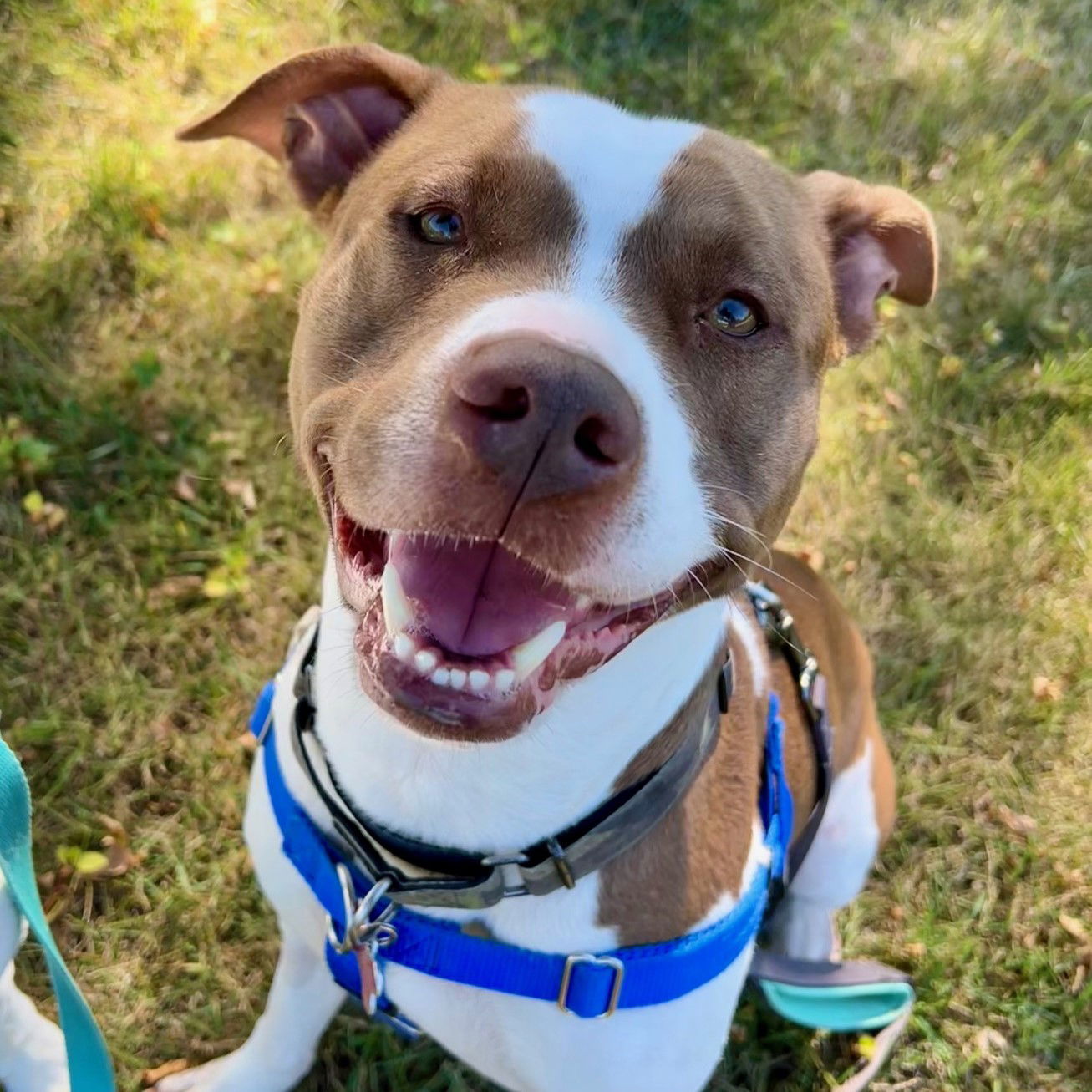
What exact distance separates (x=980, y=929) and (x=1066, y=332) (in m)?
2.68

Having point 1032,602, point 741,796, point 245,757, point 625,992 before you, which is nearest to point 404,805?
point 625,992

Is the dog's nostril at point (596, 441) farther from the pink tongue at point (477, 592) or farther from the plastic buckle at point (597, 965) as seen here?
the plastic buckle at point (597, 965)

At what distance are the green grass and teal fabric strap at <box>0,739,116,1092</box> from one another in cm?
117

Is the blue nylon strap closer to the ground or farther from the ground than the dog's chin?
closer to the ground

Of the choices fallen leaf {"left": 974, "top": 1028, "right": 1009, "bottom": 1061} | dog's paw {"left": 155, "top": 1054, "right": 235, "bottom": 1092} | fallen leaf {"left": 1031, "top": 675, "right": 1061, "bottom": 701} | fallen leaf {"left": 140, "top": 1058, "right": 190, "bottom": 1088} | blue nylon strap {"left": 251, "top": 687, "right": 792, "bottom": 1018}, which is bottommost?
fallen leaf {"left": 140, "top": 1058, "right": 190, "bottom": 1088}

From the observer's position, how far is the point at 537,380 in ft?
4.98

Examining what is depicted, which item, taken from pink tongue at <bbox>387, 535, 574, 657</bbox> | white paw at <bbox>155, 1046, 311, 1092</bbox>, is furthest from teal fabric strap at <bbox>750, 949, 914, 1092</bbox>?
pink tongue at <bbox>387, 535, 574, 657</bbox>

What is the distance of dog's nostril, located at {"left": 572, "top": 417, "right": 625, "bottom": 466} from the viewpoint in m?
1.55

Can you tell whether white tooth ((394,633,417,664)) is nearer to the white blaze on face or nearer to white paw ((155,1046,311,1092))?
the white blaze on face

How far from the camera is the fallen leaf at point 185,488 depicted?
4.04m

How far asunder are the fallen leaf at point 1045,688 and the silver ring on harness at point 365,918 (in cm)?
304

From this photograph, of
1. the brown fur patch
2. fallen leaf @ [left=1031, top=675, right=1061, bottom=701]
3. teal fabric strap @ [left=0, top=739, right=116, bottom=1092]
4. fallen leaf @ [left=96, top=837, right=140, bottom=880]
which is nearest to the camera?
teal fabric strap @ [left=0, top=739, right=116, bottom=1092]

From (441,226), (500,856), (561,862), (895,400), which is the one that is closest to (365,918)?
(500,856)

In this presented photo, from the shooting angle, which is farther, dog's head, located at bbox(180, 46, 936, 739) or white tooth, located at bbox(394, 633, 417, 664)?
white tooth, located at bbox(394, 633, 417, 664)
